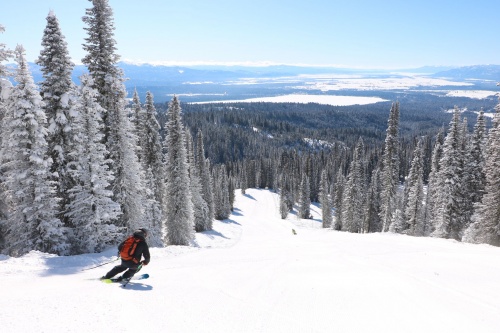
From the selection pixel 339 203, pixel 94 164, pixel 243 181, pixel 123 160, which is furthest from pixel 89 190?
pixel 243 181

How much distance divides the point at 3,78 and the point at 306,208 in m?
76.6

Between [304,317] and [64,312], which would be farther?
[304,317]

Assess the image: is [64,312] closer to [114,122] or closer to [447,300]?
[447,300]

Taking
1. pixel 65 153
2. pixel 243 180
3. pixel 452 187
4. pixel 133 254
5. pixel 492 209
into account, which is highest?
pixel 65 153

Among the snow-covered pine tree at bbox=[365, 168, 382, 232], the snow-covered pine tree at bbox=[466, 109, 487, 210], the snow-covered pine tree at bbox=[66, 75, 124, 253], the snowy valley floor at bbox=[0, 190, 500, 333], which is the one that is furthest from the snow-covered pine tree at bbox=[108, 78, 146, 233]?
the snow-covered pine tree at bbox=[365, 168, 382, 232]

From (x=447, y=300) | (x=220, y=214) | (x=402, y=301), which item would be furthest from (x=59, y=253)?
(x=220, y=214)

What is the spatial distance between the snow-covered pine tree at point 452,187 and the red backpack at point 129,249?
1283 inches

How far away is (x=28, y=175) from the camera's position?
1727 centimetres

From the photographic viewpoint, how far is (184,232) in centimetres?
3431

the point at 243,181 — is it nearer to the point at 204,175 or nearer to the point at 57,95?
the point at 204,175

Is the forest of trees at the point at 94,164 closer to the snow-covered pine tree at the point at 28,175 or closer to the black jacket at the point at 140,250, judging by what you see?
the snow-covered pine tree at the point at 28,175

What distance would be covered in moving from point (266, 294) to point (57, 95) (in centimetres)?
1754

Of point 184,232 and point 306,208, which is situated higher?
point 184,232

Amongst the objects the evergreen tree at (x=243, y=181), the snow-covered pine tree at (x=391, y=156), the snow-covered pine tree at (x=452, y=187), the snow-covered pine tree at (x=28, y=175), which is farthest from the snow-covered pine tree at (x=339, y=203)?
the snow-covered pine tree at (x=28, y=175)
